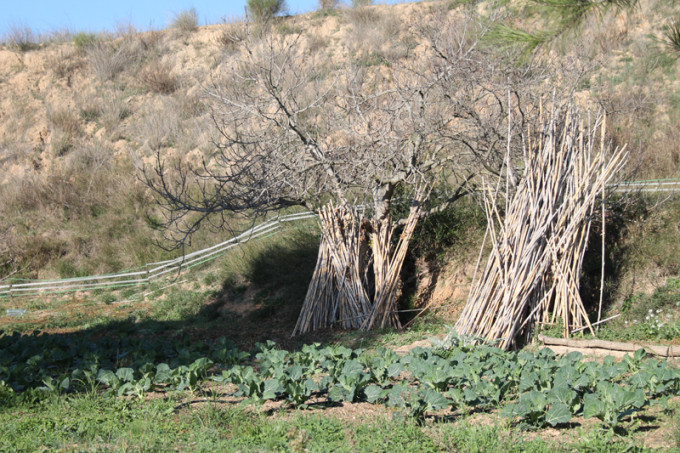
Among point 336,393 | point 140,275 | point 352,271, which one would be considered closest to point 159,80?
point 140,275

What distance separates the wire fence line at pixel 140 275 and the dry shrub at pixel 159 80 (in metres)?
10.8

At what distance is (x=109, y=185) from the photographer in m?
17.9

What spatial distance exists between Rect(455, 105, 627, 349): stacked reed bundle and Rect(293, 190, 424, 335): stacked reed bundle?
1.75m

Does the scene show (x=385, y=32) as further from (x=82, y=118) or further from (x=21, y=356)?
(x=21, y=356)

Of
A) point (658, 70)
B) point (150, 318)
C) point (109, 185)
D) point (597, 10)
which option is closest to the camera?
point (597, 10)

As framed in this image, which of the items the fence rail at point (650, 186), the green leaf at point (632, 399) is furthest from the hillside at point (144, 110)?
the green leaf at point (632, 399)

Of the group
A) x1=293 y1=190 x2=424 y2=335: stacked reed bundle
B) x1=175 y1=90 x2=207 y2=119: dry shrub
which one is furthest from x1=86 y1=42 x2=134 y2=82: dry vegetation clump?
x1=293 y1=190 x2=424 y2=335: stacked reed bundle

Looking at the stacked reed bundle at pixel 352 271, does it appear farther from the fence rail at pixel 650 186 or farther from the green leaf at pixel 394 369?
the green leaf at pixel 394 369

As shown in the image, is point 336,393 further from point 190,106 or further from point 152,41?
point 152,41

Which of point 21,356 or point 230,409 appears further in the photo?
point 21,356

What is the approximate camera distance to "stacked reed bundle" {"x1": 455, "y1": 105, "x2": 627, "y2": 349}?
602 cm

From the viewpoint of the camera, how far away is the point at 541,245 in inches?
240

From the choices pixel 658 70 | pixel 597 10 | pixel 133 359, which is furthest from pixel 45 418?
pixel 658 70

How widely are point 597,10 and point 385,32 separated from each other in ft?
55.6
